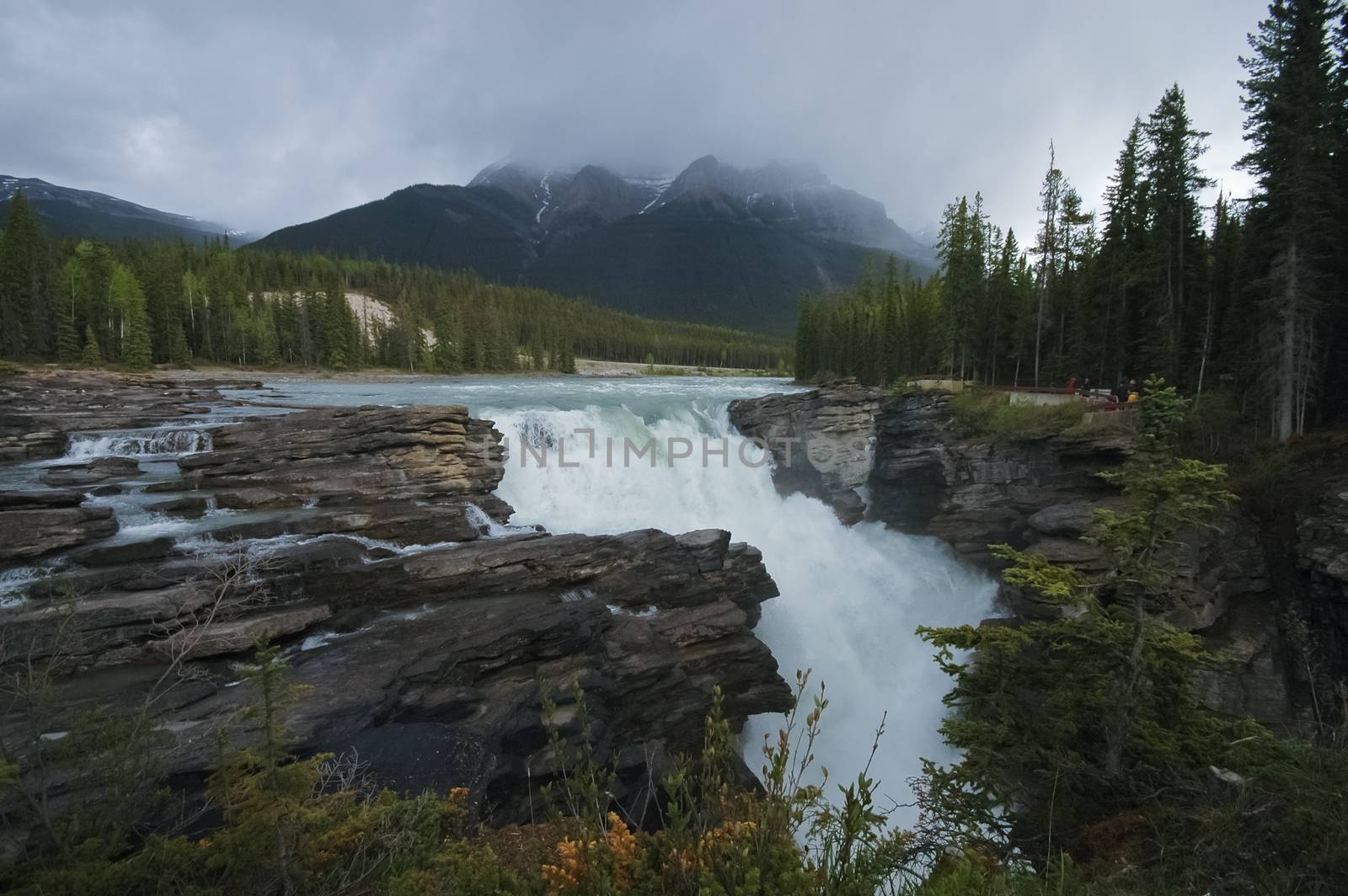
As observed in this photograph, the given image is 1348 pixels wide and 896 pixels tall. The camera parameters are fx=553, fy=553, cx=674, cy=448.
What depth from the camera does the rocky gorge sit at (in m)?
15.8

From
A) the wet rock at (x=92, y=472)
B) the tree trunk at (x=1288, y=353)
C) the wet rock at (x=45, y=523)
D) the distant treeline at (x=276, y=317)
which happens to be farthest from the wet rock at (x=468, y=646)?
the distant treeline at (x=276, y=317)

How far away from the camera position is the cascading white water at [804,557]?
16609mm

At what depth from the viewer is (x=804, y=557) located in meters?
24.5

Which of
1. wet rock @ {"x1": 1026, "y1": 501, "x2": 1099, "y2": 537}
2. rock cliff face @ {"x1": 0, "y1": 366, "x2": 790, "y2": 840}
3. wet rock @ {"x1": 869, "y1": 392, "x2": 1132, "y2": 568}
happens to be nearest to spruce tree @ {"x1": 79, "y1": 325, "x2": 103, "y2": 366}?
rock cliff face @ {"x1": 0, "y1": 366, "x2": 790, "y2": 840}

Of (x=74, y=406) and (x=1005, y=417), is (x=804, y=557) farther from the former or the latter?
(x=74, y=406)

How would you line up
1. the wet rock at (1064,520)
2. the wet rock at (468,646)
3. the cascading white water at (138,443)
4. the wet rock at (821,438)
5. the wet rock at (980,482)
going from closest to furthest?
1. the wet rock at (468,646)
2. the wet rock at (1064,520)
3. the cascading white water at (138,443)
4. the wet rock at (980,482)
5. the wet rock at (821,438)

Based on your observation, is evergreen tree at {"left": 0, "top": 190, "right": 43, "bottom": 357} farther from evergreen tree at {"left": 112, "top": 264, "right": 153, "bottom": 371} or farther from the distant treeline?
evergreen tree at {"left": 112, "top": 264, "right": 153, "bottom": 371}

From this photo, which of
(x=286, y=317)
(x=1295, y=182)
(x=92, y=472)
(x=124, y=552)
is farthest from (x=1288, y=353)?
(x=286, y=317)

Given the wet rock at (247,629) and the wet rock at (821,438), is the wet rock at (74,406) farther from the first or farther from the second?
the wet rock at (821,438)

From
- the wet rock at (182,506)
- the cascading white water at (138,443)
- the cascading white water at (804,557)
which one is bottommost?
the cascading white water at (804,557)

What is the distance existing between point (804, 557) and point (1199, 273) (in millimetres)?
23450

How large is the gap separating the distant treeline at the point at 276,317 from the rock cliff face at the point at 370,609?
1851 inches

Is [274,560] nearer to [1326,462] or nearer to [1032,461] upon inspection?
[1032,461]

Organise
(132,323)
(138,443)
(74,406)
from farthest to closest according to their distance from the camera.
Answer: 1. (132,323)
2. (74,406)
3. (138,443)
